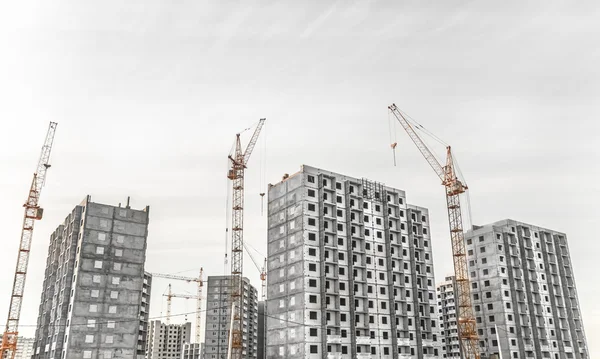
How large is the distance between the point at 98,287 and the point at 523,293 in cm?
9277

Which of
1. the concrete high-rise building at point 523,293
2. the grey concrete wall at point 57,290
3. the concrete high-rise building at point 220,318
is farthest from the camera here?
the concrete high-rise building at point 220,318

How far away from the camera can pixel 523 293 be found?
390 feet

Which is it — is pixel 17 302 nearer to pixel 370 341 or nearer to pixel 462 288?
pixel 370 341

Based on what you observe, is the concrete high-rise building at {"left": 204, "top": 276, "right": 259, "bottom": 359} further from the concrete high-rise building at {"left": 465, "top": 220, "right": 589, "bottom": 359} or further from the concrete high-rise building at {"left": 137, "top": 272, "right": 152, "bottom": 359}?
the concrete high-rise building at {"left": 465, "top": 220, "right": 589, "bottom": 359}

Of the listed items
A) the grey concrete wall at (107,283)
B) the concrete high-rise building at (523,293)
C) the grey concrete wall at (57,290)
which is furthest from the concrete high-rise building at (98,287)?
the concrete high-rise building at (523,293)

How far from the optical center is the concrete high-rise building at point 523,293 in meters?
114

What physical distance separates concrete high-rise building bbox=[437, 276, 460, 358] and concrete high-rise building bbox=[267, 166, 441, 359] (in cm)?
6481

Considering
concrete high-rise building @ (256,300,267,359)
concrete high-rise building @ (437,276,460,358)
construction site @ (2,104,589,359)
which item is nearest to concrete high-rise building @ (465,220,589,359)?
construction site @ (2,104,589,359)

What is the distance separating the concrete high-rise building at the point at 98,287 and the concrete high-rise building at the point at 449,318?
335 ft

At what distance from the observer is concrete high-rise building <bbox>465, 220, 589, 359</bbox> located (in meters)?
114

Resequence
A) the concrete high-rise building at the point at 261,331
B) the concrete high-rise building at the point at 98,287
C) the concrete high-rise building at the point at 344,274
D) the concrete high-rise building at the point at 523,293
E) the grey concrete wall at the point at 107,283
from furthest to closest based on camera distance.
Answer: the concrete high-rise building at the point at 261,331 < the concrete high-rise building at the point at 523,293 < the concrete high-rise building at the point at 344,274 < the concrete high-rise building at the point at 98,287 < the grey concrete wall at the point at 107,283

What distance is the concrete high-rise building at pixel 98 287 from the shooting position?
87.9 meters

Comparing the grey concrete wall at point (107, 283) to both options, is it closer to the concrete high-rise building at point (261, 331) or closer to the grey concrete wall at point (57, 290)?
the grey concrete wall at point (57, 290)

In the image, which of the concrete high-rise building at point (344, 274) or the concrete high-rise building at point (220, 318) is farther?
the concrete high-rise building at point (220, 318)
